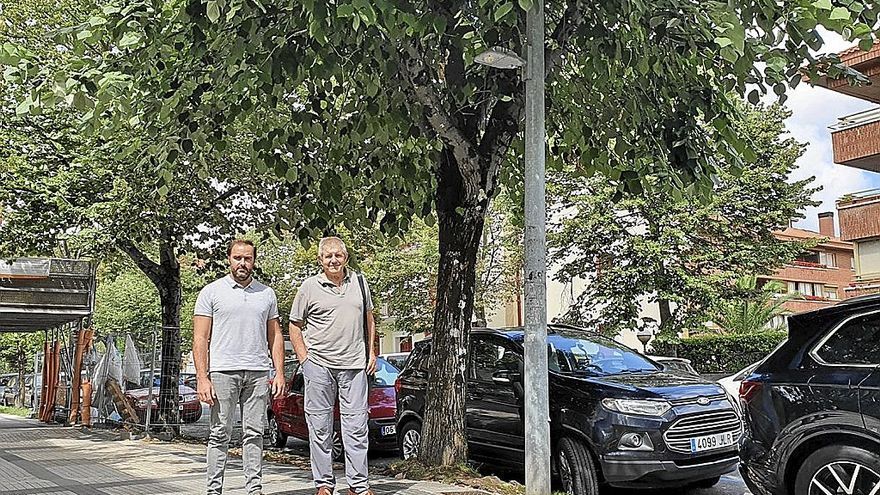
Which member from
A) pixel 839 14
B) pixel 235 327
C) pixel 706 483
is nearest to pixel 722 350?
pixel 706 483

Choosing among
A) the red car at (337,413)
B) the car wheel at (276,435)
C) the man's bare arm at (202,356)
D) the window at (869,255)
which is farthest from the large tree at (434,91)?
the window at (869,255)

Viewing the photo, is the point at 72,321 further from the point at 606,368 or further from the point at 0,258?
the point at 606,368

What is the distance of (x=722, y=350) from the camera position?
31969mm

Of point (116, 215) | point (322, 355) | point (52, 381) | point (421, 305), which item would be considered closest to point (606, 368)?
point (322, 355)

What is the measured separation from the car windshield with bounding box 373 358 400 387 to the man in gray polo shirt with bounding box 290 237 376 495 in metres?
6.03

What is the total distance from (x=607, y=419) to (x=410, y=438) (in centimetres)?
335

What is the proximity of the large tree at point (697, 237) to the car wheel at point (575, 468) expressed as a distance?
2019 cm

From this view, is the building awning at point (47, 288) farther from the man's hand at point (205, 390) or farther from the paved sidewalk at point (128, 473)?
the man's hand at point (205, 390)

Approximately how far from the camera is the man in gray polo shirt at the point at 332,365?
6.91 m

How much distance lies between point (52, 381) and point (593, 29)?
21.6 m

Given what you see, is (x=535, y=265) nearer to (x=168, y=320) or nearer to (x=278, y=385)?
(x=278, y=385)

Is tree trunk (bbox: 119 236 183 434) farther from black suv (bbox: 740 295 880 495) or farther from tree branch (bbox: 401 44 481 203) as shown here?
black suv (bbox: 740 295 880 495)

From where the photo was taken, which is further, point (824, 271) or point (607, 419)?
point (824, 271)

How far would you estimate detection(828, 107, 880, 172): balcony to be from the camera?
25.8 metres
